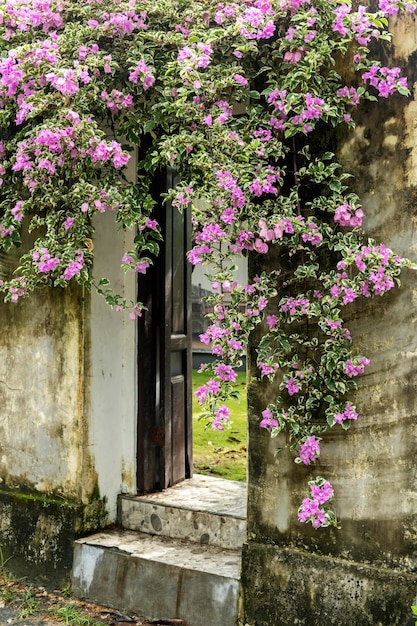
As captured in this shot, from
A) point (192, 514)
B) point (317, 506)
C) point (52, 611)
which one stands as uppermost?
point (317, 506)

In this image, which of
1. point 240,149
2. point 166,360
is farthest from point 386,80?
point 166,360

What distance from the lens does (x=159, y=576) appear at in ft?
13.3

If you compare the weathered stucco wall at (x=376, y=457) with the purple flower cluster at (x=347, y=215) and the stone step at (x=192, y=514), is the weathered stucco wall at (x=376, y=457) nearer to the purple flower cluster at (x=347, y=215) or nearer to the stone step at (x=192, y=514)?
the purple flower cluster at (x=347, y=215)

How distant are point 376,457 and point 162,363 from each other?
1901 mm

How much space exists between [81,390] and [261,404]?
4.23ft

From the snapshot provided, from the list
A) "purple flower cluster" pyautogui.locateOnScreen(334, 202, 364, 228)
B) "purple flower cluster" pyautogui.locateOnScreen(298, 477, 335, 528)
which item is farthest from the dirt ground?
"purple flower cluster" pyautogui.locateOnScreen(334, 202, 364, 228)

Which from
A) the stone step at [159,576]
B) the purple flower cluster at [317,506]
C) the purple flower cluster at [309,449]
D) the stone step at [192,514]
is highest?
the purple flower cluster at [309,449]

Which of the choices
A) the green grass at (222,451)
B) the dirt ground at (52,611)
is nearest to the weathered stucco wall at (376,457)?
the dirt ground at (52,611)

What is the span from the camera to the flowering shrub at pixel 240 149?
3.24 metres

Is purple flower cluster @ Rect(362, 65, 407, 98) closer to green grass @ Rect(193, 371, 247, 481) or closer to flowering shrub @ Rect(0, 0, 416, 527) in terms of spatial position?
flowering shrub @ Rect(0, 0, 416, 527)

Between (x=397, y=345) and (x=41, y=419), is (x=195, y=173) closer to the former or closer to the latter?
(x=397, y=345)

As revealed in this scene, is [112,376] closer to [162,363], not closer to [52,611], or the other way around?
[162,363]

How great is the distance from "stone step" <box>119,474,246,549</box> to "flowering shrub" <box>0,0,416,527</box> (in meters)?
0.97

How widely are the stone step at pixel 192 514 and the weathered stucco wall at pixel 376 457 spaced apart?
0.65 metres
